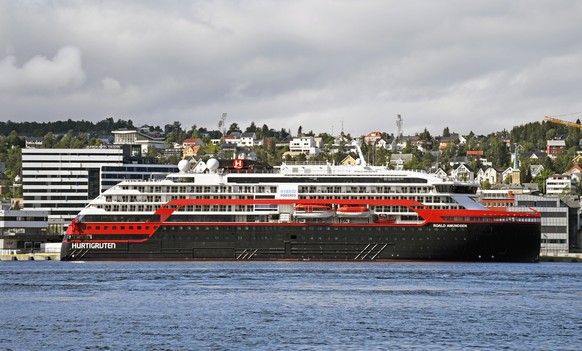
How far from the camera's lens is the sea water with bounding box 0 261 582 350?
48500 millimetres

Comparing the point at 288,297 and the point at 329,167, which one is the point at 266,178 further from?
the point at 288,297

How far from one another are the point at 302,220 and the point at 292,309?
38702mm

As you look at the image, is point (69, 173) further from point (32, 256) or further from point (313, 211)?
point (313, 211)

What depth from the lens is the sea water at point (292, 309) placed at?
159ft

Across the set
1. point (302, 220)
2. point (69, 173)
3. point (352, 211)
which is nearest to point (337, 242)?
point (352, 211)

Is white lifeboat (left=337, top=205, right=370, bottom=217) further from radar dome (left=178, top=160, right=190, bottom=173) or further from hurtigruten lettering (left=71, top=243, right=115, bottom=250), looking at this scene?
hurtigruten lettering (left=71, top=243, right=115, bottom=250)

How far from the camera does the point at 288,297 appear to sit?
211ft

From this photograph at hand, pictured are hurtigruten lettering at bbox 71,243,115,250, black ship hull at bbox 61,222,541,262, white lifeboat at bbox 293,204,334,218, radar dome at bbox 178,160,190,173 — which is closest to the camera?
black ship hull at bbox 61,222,541,262

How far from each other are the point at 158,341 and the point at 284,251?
160 feet

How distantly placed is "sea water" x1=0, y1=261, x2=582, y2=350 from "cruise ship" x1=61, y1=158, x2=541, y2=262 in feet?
27.2

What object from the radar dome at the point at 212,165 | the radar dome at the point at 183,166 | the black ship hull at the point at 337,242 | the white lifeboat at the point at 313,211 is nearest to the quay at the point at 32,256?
the radar dome at the point at 183,166

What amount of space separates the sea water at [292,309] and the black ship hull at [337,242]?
8032mm

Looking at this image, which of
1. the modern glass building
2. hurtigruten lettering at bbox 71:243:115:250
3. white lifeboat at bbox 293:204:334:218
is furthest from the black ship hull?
→ the modern glass building

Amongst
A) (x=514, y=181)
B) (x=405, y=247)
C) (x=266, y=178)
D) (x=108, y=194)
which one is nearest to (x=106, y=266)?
(x=108, y=194)
